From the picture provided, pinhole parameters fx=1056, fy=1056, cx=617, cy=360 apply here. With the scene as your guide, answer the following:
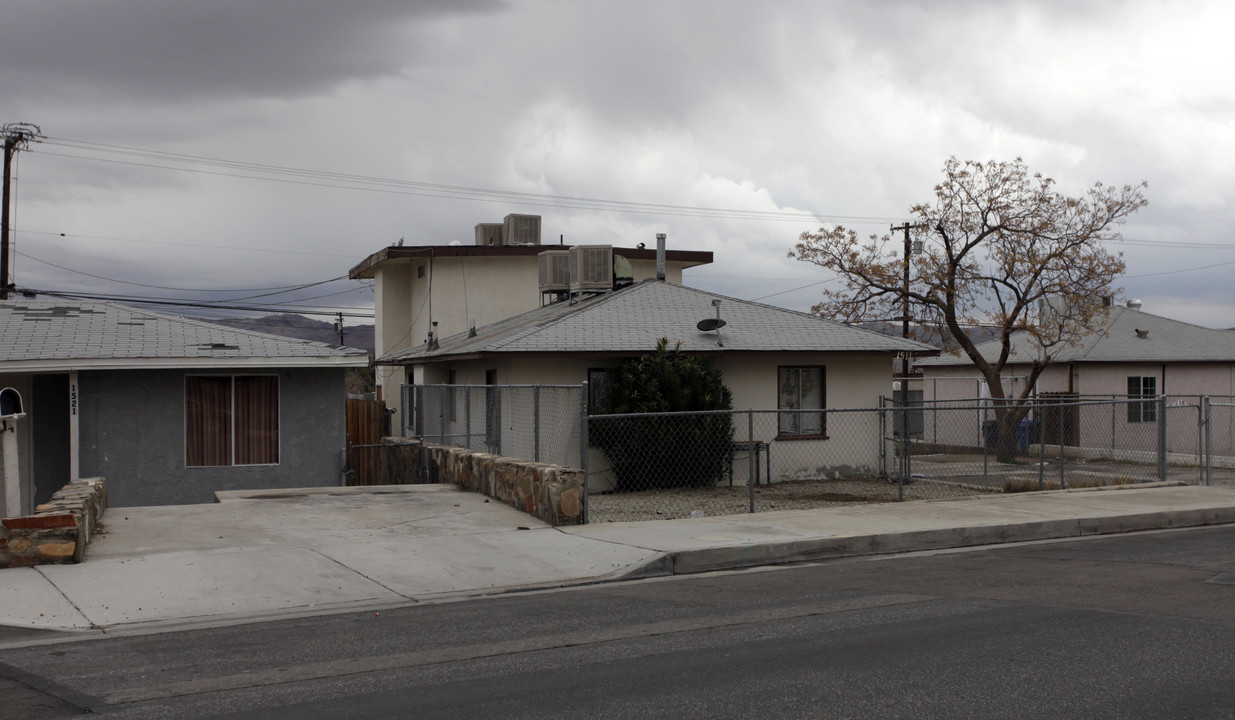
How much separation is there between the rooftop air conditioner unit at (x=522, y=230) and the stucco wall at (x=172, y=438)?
1702 centimetres

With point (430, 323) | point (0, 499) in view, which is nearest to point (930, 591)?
point (0, 499)

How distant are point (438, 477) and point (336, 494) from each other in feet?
7.80

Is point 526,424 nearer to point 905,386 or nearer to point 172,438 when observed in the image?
point 172,438

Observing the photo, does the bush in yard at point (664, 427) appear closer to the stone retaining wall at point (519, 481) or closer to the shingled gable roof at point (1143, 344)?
the stone retaining wall at point (519, 481)

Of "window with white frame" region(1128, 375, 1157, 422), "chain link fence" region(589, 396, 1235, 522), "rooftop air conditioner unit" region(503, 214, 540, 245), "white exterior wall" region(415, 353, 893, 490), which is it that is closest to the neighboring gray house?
"white exterior wall" region(415, 353, 893, 490)

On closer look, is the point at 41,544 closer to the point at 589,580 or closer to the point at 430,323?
the point at 589,580

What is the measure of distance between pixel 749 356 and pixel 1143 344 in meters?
17.3

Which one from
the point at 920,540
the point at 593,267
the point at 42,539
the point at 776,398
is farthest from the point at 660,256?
the point at 42,539

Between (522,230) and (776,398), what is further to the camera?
(522,230)

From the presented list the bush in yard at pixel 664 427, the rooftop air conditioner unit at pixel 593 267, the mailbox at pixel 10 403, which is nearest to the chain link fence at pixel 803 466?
the bush in yard at pixel 664 427

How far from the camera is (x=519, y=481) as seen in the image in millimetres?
13312

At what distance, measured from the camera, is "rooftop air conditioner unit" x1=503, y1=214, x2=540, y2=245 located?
33.9 m

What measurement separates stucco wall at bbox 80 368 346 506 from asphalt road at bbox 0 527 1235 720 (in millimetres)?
9208

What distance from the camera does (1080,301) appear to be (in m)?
27.4
